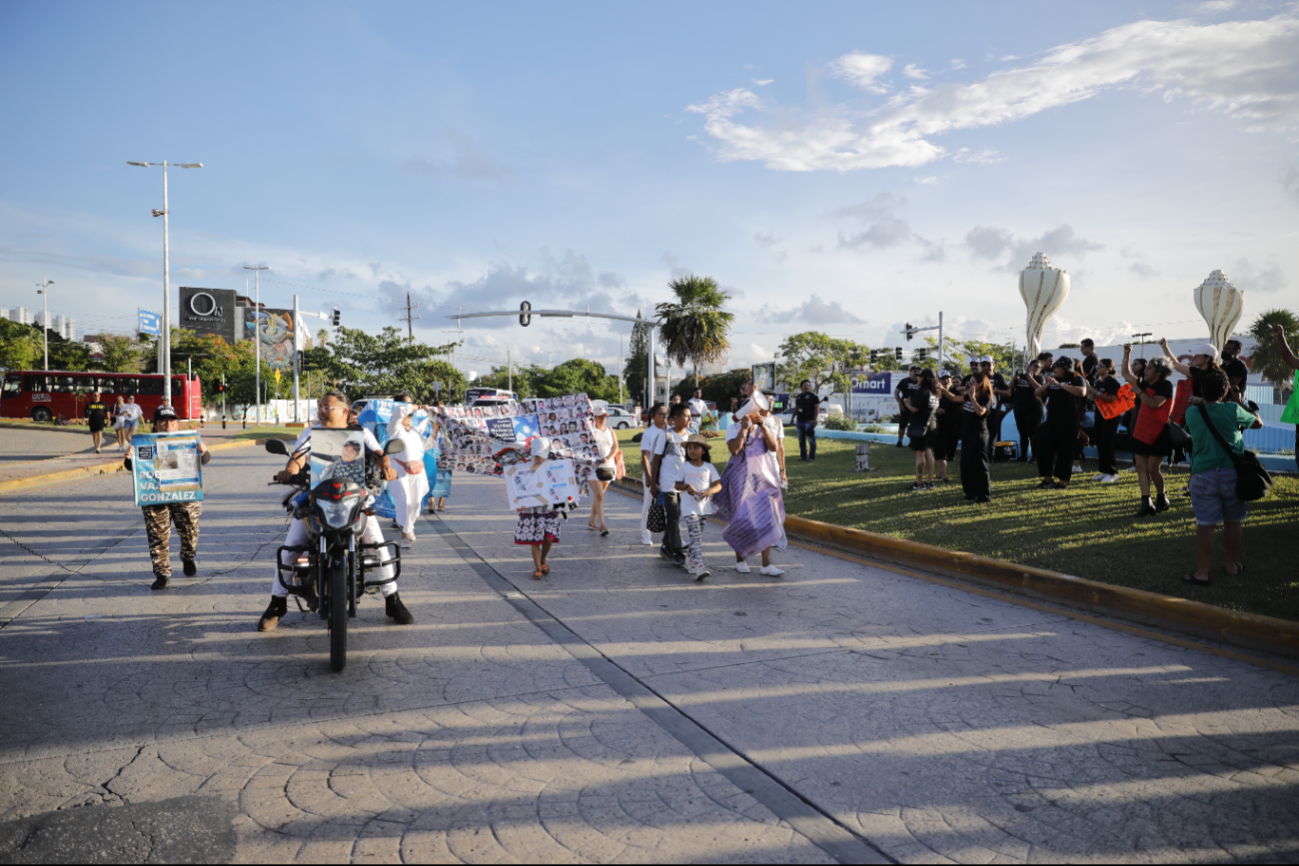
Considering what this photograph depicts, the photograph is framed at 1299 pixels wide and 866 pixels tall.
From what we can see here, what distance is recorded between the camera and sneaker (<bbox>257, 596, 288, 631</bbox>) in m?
6.05

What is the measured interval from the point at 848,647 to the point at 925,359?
7436cm

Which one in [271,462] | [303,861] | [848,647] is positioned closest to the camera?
[303,861]

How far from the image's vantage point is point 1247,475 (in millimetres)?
6320

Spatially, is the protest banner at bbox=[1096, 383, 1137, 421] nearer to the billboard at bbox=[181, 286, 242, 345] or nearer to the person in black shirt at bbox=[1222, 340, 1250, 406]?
the person in black shirt at bbox=[1222, 340, 1250, 406]

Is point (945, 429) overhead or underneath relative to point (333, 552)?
overhead

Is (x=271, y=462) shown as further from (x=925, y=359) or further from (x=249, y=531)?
(x=925, y=359)

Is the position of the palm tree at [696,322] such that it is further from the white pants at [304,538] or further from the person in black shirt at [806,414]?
the white pants at [304,538]

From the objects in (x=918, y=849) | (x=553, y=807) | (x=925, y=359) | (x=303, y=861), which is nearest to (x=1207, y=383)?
(x=918, y=849)

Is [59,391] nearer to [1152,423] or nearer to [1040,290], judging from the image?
[1040,290]

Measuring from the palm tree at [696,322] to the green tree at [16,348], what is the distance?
4735 cm

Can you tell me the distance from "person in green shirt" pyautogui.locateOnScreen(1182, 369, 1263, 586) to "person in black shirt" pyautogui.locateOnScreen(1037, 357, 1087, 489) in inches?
179

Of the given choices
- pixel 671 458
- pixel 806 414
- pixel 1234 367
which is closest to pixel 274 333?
pixel 806 414

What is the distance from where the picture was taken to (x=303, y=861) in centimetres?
297

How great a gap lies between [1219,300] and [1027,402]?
1418 cm
